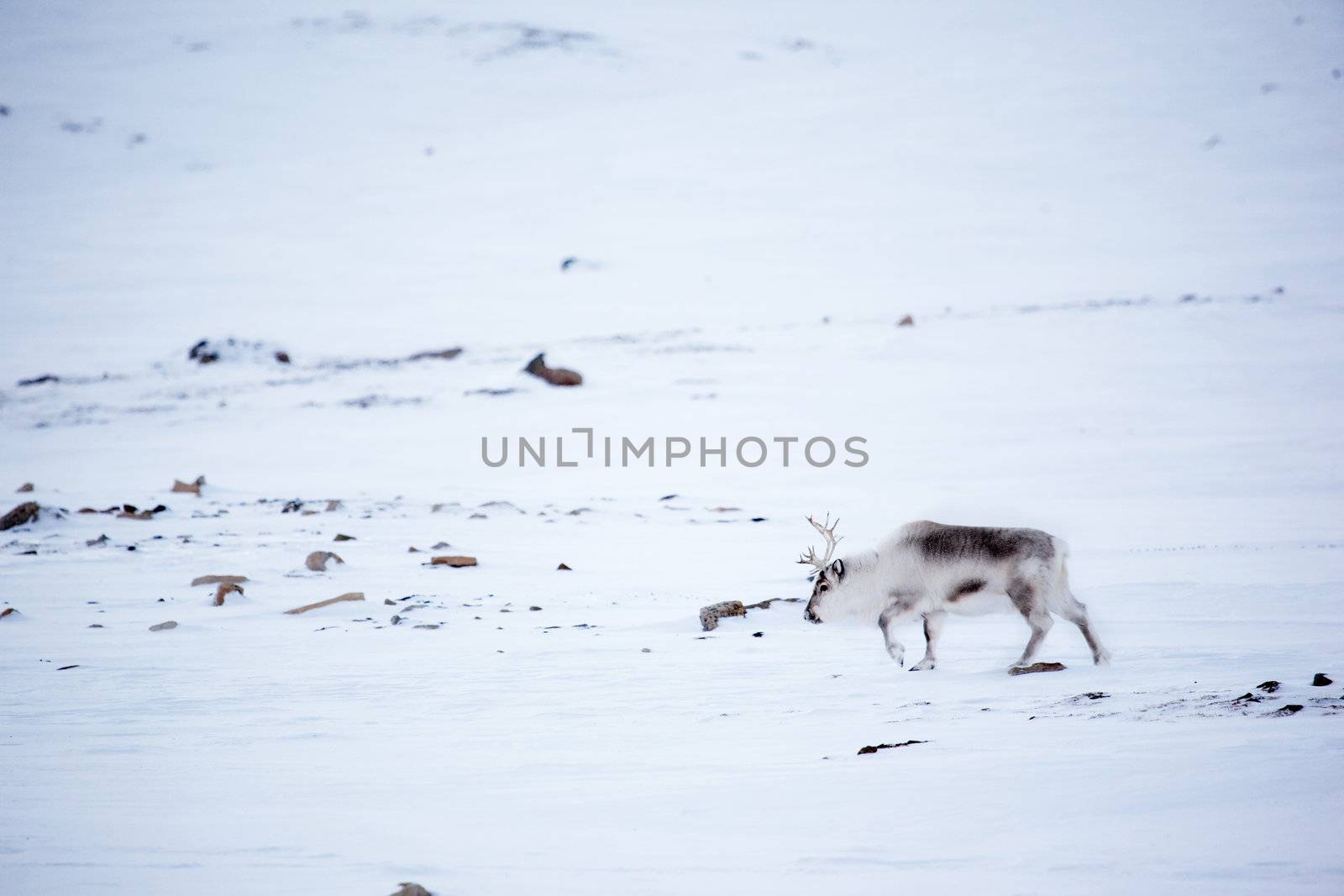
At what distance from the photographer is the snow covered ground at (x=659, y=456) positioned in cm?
421

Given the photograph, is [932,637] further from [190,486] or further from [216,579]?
[190,486]

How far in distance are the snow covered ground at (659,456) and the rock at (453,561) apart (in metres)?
0.15

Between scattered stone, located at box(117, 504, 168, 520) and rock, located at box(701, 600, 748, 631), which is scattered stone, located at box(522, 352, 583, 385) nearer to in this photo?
scattered stone, located at box(117, 504, 168, 520)

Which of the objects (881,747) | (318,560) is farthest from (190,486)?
(881,747)

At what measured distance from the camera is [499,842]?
161 inches

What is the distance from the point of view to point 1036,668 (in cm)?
625

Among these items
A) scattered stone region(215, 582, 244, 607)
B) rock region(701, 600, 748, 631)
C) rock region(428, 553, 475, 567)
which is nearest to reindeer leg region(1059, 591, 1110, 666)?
rock region(701, 600, 748, 631)

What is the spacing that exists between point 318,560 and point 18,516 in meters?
3.74

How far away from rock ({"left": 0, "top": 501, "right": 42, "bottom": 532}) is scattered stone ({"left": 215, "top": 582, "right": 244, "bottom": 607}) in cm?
377

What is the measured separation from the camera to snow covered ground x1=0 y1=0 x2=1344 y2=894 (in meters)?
4.21

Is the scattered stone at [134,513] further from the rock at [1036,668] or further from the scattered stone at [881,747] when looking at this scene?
the scattered stone at [881,747]

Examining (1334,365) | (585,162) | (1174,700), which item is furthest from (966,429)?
(585,162)

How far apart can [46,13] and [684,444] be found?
5577cm

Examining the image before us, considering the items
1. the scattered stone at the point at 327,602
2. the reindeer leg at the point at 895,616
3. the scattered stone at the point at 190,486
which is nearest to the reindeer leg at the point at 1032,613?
the reindeer leg at the point at 895,616
